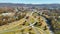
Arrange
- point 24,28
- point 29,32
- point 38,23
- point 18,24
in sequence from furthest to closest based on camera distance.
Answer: point 38,23, point 18,24, point 24,28, point 29,32

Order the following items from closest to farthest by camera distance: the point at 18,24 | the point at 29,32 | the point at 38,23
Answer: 1. the point at 29,32
2. the point at 18,24
3. the point at 38,23

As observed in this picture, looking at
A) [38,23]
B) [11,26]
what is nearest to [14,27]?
[11,26]

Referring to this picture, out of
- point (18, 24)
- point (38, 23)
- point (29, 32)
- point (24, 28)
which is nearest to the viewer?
point (29, 32)

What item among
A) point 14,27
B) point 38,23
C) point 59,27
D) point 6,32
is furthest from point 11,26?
point 59,27

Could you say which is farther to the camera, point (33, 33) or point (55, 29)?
point (55, 29)

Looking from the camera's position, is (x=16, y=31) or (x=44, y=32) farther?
(x=44, y=32)

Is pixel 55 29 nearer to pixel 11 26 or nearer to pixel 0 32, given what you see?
pixel 11 26

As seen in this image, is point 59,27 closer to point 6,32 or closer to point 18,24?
point 18,24

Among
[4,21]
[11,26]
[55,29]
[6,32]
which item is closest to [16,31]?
[6,32]
